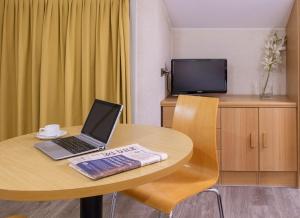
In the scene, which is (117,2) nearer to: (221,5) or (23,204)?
(221,5)

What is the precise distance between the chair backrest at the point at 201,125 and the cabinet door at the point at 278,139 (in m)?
1.26

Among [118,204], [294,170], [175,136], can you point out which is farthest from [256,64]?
[175,136]

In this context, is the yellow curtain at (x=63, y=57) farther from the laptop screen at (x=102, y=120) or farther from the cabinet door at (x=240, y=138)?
the laptop screen at (x=102, y=120)

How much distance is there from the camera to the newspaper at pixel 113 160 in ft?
3.89

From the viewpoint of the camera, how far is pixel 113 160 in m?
1.29

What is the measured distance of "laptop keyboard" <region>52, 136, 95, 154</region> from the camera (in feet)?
4.88

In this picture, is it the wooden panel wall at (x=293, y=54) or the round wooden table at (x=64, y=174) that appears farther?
the wooden panel wall at (x=293, y=54)

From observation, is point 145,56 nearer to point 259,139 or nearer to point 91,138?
point 259,139

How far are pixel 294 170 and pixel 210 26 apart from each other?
1.69 m

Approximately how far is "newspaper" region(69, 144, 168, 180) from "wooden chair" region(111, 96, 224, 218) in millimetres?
329

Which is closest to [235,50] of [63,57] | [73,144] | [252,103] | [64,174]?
[252,103]

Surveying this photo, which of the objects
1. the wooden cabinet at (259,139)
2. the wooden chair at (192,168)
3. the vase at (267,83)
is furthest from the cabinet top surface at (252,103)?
the wooden chair at (192,168)

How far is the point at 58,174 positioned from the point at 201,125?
102 cm

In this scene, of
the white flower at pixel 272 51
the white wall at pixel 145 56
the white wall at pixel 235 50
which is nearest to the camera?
the white wall at pixel 145 56
